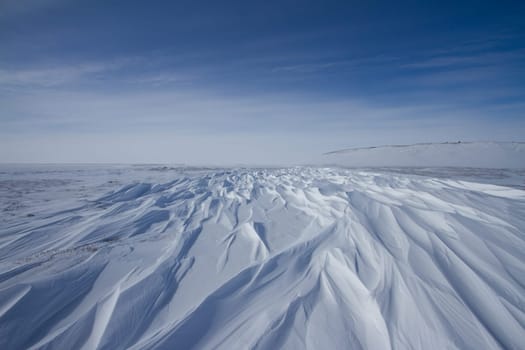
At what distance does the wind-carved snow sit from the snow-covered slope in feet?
62.9

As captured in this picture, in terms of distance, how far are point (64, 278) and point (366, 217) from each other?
3521 mm

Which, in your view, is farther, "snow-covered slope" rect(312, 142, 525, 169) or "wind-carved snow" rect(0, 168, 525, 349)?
"snow-covered slope" rect(312, 142, 525, 169)

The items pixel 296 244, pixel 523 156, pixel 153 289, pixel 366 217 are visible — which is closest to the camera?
pixel 153 289

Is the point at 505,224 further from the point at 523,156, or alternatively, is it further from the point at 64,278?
the point at 523,156

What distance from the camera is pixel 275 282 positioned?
6.14 feet

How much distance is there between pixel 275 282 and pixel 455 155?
26.5m

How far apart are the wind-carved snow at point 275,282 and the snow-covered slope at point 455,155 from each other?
62.9 ft

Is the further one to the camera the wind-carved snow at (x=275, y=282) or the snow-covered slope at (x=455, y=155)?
the snow-covered slope at (x=455, y=155)

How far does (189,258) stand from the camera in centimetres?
235

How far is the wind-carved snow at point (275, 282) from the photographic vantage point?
4.36 ft

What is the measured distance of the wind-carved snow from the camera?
133 centimetres

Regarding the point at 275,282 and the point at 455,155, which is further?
the point at 455,155

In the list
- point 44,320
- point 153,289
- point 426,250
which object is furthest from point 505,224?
point 44,320

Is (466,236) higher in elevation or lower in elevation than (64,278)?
higher
